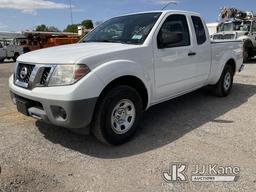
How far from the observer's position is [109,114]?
3711mm

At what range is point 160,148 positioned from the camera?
3.89 meters

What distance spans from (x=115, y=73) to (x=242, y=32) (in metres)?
14.2

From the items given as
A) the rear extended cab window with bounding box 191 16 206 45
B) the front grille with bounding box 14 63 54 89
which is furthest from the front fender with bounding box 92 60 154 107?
the rear extended cab window with bounding box 191 16 206 45

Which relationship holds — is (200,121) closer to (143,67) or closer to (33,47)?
(143,67)

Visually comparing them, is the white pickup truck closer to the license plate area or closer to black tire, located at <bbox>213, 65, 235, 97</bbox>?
the license plate area

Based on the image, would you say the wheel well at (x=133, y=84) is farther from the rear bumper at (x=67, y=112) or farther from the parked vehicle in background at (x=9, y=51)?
the parked vehicle in background at (x=9, y=51)

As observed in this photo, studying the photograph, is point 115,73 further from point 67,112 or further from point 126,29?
point 126,29

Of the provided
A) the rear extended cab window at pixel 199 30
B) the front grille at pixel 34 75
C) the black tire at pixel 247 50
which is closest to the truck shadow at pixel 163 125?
the front grille at pixel 34 75

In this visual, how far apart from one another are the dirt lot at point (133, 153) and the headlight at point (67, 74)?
100 cm

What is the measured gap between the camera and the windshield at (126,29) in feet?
14.3

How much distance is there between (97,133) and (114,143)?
32 centimetres

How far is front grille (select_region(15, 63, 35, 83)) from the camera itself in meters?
3.79

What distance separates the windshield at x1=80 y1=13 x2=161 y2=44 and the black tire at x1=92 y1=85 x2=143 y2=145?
856 mm

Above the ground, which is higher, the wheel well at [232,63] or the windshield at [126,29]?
the windshield at [126,29]
